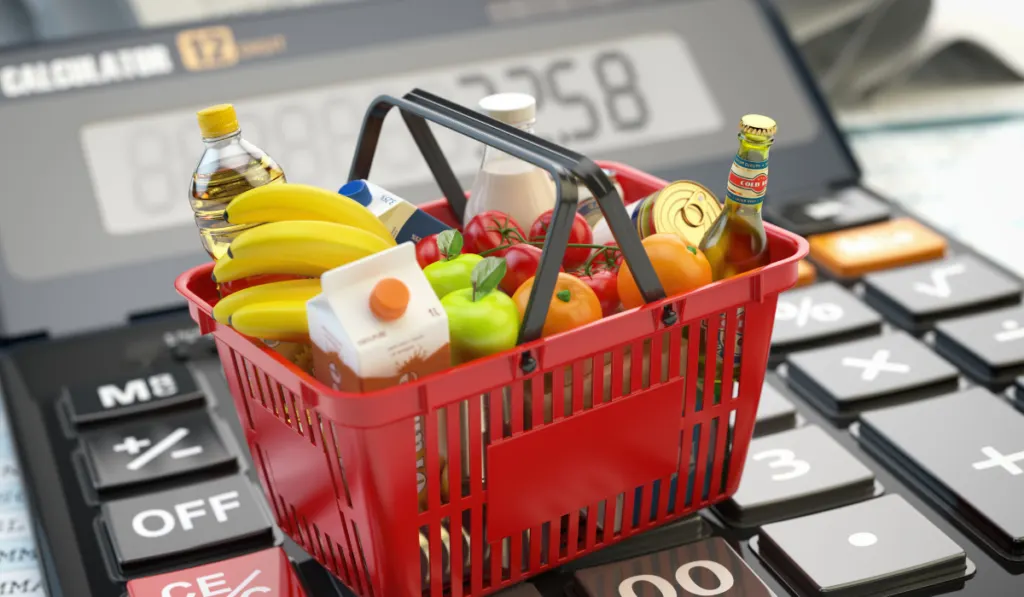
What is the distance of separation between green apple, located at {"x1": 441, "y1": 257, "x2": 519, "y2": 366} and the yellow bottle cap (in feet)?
0.66

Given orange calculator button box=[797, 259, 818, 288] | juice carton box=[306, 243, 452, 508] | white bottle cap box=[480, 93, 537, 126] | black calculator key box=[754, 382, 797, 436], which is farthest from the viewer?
orange calculator button box=[797, 259, 818, 288]

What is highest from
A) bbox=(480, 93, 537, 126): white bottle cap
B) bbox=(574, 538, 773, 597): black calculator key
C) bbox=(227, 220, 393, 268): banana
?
bbox=(480, 93, 537, 126): white bottle cap

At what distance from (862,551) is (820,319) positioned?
0.35 m

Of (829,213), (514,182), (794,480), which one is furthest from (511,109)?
(829,213)

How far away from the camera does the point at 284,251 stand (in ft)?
2.20

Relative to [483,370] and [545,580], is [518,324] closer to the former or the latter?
[483,370]

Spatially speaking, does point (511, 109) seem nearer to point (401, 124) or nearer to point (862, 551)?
point (862, 551)

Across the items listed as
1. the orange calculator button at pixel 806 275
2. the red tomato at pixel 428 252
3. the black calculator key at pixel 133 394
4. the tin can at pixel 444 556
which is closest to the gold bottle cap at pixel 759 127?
the red tomato at pixel 428 252

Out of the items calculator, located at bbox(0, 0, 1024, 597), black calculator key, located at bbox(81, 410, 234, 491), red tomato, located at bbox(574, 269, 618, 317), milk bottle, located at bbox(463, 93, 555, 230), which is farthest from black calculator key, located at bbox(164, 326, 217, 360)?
red tomato, located at bbox(574, 269, 618, 317)

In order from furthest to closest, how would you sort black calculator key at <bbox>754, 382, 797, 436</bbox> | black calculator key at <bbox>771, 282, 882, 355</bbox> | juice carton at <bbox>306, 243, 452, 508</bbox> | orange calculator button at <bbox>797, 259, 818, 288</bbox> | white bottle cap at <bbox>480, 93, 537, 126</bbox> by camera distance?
orange calculator button at <bbox>797, 259, 818, 288</bbox> → black calculator key at <bbox>771, 282, 882, 355</bbox> → black calculator key at <bbox>754, 382, 797, 436</bbox> → white bottle cap at <bbox>480, 93, 537, 126</bbox> → juice carton at <bbox>306, 243, 452, 508</bbox>

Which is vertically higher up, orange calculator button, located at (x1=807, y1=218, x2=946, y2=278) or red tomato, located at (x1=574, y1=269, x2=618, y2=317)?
red tomato, located at (x1=574, y1=269, x2=618, y2=317)

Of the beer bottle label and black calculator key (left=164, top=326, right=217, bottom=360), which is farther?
black calculator key (left=164, top=326, right=217, bottom=360)

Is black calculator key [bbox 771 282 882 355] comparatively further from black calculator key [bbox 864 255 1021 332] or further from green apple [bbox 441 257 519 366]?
green apple [bbox 441 257 519 366]

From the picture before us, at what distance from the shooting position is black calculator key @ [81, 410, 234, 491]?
91 centimetres
